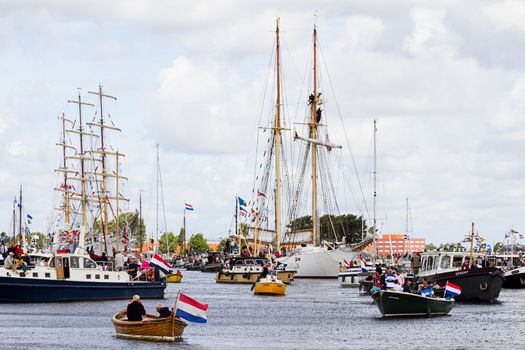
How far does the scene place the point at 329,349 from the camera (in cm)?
5716

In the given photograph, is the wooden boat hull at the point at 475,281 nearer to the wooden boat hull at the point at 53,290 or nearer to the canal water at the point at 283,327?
the canal water at the point at 283,327

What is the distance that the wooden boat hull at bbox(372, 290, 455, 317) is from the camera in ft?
230

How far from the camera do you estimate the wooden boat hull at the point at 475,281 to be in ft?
279

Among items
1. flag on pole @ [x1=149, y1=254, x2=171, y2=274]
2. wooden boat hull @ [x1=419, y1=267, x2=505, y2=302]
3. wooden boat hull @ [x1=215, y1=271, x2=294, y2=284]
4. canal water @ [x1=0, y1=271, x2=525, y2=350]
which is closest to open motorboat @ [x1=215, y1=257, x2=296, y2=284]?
wooden boat hull @ [x1=215, y1=271, x2=294, y2=284]

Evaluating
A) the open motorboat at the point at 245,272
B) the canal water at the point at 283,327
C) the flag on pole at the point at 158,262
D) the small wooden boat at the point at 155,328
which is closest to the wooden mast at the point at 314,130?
the open motorboat at the point at 245,272

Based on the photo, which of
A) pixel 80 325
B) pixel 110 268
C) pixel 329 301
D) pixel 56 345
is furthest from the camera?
pixel 329 301

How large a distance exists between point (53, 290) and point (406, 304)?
2564 cm

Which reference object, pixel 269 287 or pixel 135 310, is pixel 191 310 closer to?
pixel 135 310

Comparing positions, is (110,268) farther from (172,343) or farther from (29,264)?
(172,343)

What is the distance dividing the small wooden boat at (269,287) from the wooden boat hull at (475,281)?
20.3 metres

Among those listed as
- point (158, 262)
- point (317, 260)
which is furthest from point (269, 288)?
point (317, 260)

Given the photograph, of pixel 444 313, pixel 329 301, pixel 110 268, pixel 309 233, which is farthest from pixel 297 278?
pixel 444 313

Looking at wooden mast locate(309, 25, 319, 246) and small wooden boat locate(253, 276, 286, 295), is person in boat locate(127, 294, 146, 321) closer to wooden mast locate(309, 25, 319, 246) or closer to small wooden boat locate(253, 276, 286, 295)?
small wooden boat locate(253, 276, 286, 295)

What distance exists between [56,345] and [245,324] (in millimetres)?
17831
